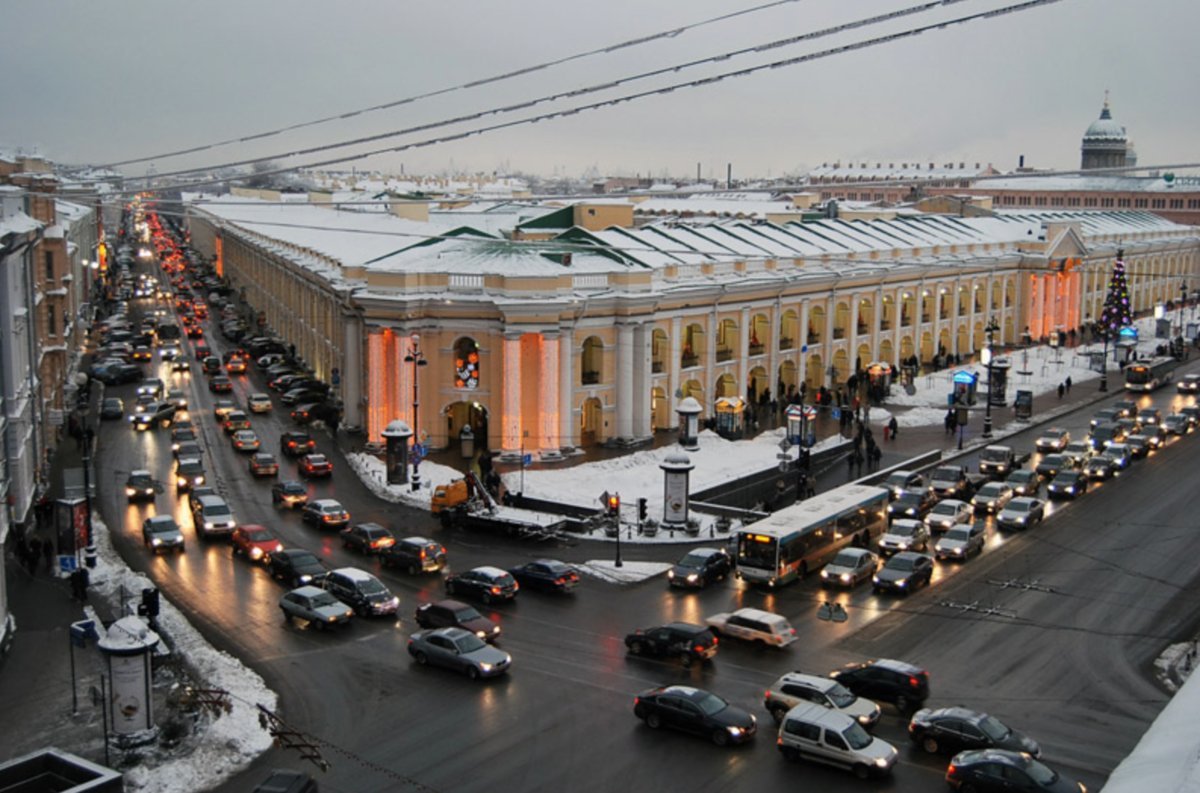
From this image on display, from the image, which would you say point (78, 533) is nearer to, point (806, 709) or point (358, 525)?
point (358, 525)

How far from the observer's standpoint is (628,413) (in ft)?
150

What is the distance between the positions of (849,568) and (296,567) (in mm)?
12804

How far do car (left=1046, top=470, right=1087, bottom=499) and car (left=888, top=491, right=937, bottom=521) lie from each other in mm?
4399

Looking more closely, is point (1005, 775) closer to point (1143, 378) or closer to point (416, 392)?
point (416, 392)

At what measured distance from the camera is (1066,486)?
124ft

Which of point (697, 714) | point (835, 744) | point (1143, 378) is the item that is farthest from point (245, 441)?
point (1143, 378)

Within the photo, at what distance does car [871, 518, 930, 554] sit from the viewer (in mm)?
31609

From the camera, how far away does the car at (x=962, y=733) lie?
18.5 meters

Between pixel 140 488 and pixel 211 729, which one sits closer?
pixel 211 729

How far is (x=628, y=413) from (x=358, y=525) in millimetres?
15011

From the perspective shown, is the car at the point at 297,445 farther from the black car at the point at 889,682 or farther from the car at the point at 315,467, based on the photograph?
the black car at the point at 889,682

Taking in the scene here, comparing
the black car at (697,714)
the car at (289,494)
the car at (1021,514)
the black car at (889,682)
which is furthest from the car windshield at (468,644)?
the car at (1021,514)

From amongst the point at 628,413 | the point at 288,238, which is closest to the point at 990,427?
the point at 628,413

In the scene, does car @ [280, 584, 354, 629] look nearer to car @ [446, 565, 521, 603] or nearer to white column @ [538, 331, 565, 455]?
car @ [446, 565, 521, 603]
